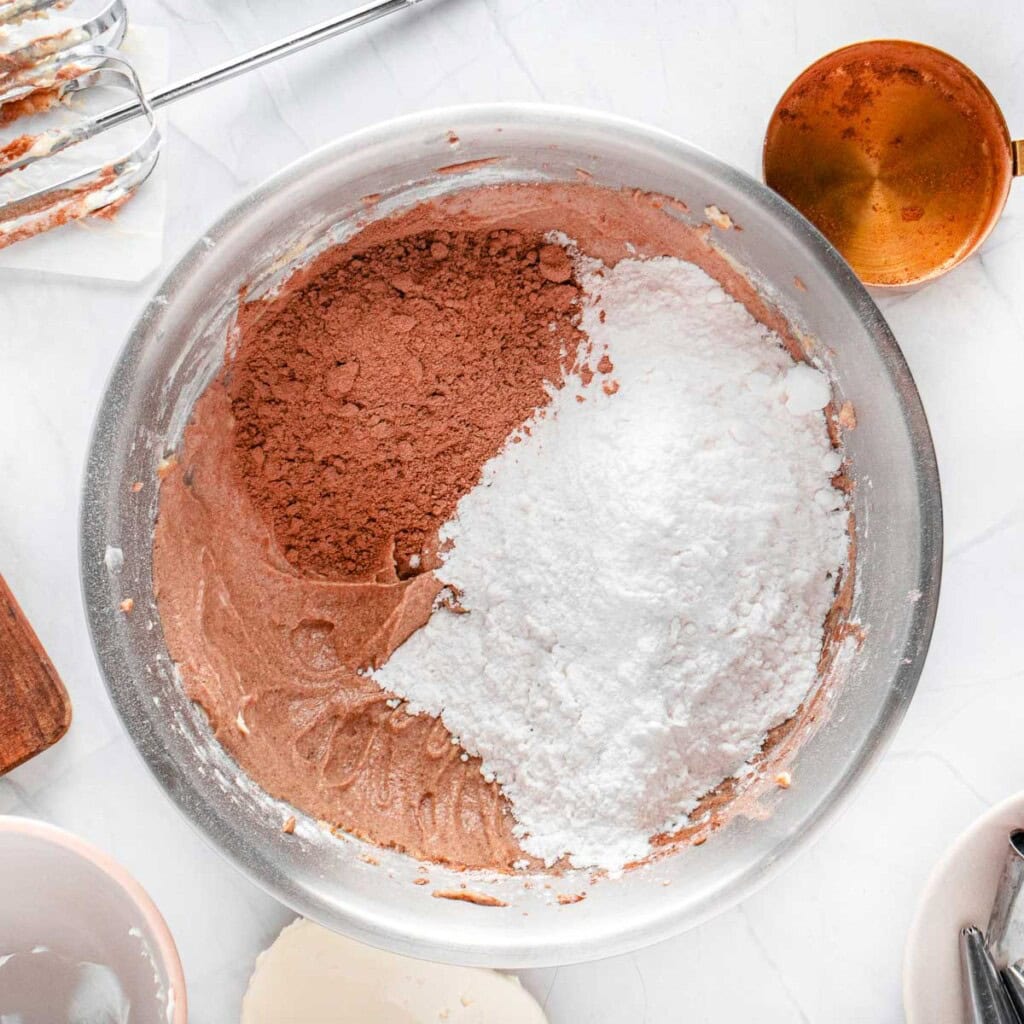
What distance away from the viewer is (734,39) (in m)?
1.08

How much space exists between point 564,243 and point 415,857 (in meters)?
0.67

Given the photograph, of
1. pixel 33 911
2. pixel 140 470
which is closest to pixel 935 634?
pixel 140 470

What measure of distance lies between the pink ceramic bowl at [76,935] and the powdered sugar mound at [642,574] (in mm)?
344

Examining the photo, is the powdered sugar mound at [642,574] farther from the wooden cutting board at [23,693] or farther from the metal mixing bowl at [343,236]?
the wooden cutting board at [23,693]

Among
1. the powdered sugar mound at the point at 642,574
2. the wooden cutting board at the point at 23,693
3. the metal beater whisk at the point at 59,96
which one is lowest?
the powdered sugar mound at the point at 642,574

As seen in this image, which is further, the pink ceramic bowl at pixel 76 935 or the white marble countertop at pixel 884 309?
the white marble countertop at pixel 884 309

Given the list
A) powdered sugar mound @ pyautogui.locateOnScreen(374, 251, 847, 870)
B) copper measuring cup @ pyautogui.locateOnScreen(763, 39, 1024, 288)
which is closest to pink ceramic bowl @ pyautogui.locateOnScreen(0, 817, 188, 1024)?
powdered sugar mound @ pyautogui.locateOnScreen(374, 251, 847, 870)

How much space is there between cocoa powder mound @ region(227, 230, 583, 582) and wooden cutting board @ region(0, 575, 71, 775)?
0.29 m

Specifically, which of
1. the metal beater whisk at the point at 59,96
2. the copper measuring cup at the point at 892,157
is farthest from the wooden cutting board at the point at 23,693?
the copper measuring cup at the point at 892,157

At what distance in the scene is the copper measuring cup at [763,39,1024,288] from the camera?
1012 mm

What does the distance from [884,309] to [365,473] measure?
0.60m

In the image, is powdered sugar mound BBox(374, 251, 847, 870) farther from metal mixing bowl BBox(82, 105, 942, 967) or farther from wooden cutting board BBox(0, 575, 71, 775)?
wooden cutting board BBox(0, 575, 71, 775)

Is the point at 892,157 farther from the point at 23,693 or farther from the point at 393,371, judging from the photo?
the point at 23,693

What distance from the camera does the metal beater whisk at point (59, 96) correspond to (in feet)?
3.43
